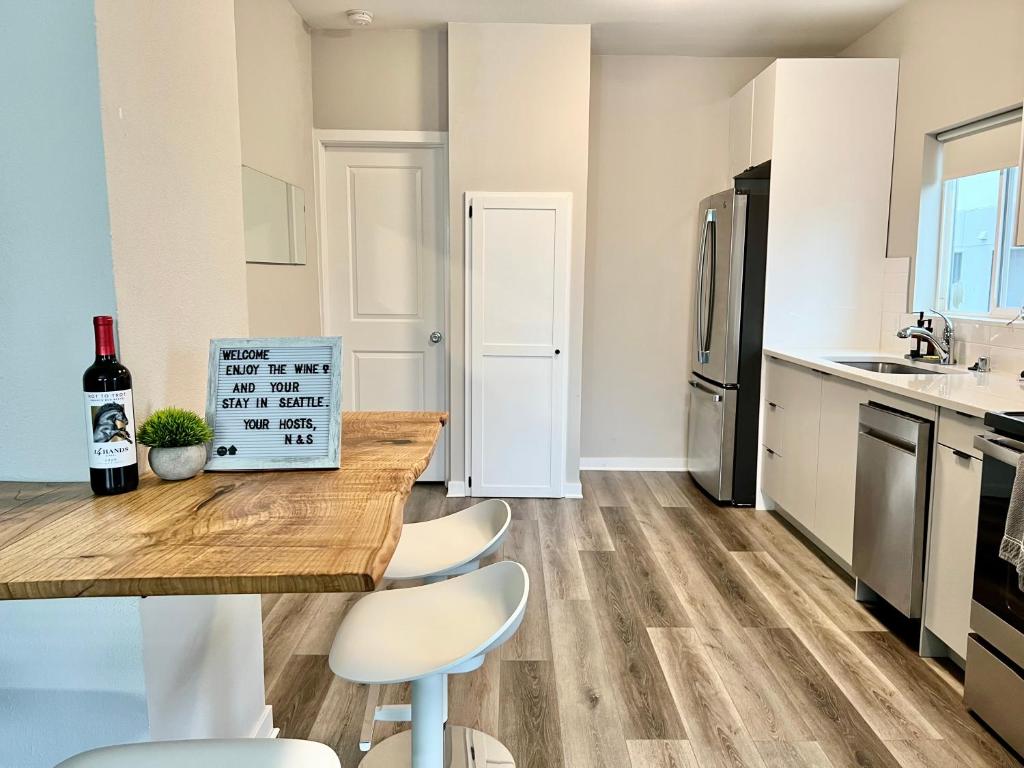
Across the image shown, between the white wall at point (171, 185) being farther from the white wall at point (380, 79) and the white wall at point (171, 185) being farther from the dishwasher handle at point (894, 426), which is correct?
the white wall at point (380, 79)

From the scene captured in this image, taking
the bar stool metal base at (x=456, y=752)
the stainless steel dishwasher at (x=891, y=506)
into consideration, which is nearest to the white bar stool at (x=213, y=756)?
the bar stool metal base at (x=456, y=752)

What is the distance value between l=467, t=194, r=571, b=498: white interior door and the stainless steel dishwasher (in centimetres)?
183

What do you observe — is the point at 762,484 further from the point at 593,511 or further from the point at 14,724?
the point at 14,724

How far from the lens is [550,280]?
429cm

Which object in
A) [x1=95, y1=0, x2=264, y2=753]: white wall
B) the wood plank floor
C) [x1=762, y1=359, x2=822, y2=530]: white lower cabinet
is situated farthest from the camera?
[x1=762, y1=359, x2=822, y2=530]: white lower cabinet

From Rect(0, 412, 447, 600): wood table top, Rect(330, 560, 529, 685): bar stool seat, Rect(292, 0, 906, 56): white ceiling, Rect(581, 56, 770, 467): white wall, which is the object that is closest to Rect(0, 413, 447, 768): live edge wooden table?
Rect(0, 412, 447, 600): wood table top

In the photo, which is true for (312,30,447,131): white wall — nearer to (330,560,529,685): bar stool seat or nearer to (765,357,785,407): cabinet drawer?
(765,357,785,407): cabinet drawer

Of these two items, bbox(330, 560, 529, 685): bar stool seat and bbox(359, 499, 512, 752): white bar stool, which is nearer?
bbox(330, 560, 529, 685): bar stool seat

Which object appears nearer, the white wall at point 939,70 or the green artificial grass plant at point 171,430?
the green artificial grass plant at point 171,430

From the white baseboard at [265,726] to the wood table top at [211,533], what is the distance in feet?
3.24

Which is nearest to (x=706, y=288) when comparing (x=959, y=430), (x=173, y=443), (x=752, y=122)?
(x=752, y=122)

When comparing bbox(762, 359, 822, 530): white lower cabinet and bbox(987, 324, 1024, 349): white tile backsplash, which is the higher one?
bbox(987, 324, 1024, 349): white tile backsplash

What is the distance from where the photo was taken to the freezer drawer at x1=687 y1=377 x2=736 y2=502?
167 inches

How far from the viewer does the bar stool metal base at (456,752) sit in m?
1.91
